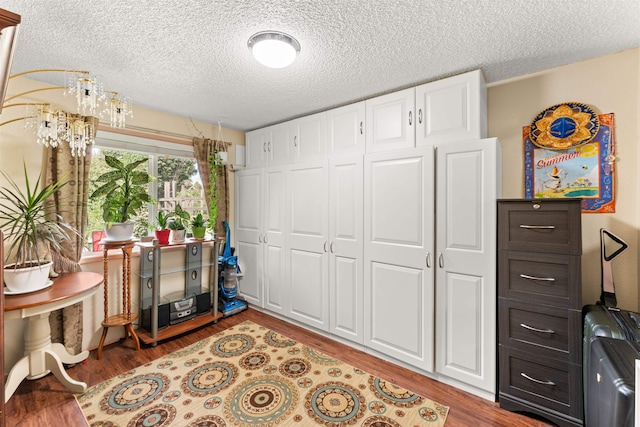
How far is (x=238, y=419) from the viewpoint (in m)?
1.79

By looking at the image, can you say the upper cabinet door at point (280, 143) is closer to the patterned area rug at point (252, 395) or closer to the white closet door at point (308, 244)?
the white closet door at point (308, 244)

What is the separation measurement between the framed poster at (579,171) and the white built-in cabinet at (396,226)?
1.49 ft

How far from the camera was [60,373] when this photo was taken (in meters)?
2.01

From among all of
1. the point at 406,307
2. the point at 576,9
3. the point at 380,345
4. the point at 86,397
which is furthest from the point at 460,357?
the point at 86,397

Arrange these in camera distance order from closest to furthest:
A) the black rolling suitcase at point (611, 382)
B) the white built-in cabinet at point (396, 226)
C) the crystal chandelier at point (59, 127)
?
1. the black rolling suitcase at point (611, 382)
2. the crystal chandelier at point (59, 127)
3. the white built-in cabinet at point (396, 226)

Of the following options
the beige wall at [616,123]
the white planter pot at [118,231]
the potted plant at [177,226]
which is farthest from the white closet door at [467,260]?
the white planter pot at [118,231]

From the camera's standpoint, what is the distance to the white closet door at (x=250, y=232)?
3.50 meters

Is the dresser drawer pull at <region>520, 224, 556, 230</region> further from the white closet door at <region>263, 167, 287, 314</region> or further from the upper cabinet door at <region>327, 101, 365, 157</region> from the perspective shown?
the white closet door at <region>263, 167, 287, 314</region>

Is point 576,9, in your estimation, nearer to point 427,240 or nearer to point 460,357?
point 427,240

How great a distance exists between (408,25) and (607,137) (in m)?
1.66

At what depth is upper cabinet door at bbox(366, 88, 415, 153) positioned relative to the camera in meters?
2.36

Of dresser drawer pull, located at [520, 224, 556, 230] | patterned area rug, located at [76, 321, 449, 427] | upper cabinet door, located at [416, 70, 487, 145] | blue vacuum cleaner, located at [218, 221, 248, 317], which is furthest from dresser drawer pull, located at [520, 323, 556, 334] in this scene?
blue vacuum cleaner, located at [218, 221, 248, 317]

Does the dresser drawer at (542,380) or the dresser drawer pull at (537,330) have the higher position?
the dresser drawer pull at (537,330)

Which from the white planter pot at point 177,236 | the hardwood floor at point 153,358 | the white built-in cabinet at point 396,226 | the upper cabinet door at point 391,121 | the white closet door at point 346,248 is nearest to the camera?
the hardwood floor at point 153,358
